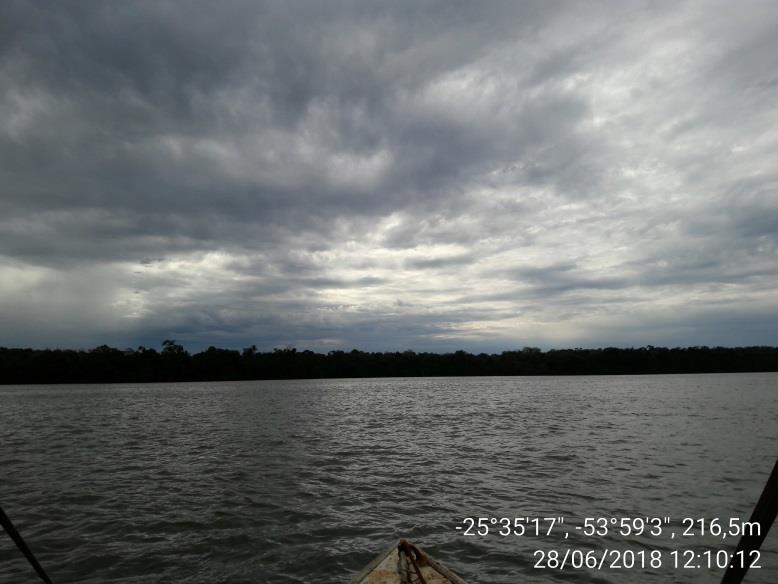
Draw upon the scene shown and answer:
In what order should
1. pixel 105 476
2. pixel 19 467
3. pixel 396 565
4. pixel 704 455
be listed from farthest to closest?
1. pixel 704 455
2. pixel 19 467
3. pixel 105 476
4. pixel 396 565

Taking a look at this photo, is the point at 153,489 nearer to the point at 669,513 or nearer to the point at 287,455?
the point at 287,455

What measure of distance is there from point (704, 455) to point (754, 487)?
7.54m

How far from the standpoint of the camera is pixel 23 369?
163125mm

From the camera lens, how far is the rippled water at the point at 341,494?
1223 centimetres

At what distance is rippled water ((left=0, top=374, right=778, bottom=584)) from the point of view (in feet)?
40.1

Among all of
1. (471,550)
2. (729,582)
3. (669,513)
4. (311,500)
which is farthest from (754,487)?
(729,582)

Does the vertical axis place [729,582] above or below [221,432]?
above

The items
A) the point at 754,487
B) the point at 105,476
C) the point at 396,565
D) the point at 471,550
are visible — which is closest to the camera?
the point at 396,565

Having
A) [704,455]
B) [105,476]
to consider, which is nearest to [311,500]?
[105,476]

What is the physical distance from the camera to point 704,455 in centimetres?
2647

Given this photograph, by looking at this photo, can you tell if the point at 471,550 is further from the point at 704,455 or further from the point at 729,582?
the point at 704,455

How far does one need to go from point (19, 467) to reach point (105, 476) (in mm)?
6209

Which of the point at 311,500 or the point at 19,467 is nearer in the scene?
the point at 311,500

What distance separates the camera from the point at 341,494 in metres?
18.7
